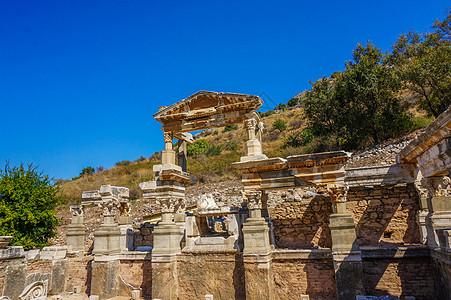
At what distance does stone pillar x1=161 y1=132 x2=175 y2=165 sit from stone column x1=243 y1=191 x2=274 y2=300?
392 centimetres

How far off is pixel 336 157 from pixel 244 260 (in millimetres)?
4072

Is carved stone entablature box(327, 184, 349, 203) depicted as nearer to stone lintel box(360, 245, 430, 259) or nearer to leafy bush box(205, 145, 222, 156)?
stone lintel box(360, 245, 430, 259)

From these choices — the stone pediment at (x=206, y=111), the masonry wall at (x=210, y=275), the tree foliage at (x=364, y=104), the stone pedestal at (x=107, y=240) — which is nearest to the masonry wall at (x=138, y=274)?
the stone pedestal at (x=107, y=240)

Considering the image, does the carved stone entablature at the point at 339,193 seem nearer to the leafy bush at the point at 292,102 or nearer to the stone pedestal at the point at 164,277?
the stone pedestal at the point at 164,277

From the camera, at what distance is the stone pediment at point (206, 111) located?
1062cm

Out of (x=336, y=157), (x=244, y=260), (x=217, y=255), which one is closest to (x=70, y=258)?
(x=217, y=255)

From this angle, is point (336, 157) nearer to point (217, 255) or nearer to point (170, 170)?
point (217, 255)

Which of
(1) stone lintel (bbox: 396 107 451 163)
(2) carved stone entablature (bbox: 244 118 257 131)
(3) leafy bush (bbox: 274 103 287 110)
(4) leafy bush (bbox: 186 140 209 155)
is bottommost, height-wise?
(1) stone lintel (bbox: 396 107 451 163)

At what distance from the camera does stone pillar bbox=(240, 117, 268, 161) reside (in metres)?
9.53

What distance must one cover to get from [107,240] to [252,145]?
6.44 metres

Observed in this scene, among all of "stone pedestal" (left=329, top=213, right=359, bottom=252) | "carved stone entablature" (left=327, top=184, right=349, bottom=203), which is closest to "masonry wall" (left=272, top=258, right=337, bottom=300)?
"stone pedestal" (left=329, top=213, right=359, bottom=252)

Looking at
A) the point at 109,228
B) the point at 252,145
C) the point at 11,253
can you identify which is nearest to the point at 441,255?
the point at 252,145

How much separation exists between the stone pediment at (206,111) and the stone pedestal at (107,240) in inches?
170

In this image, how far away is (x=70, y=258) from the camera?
11.8m
